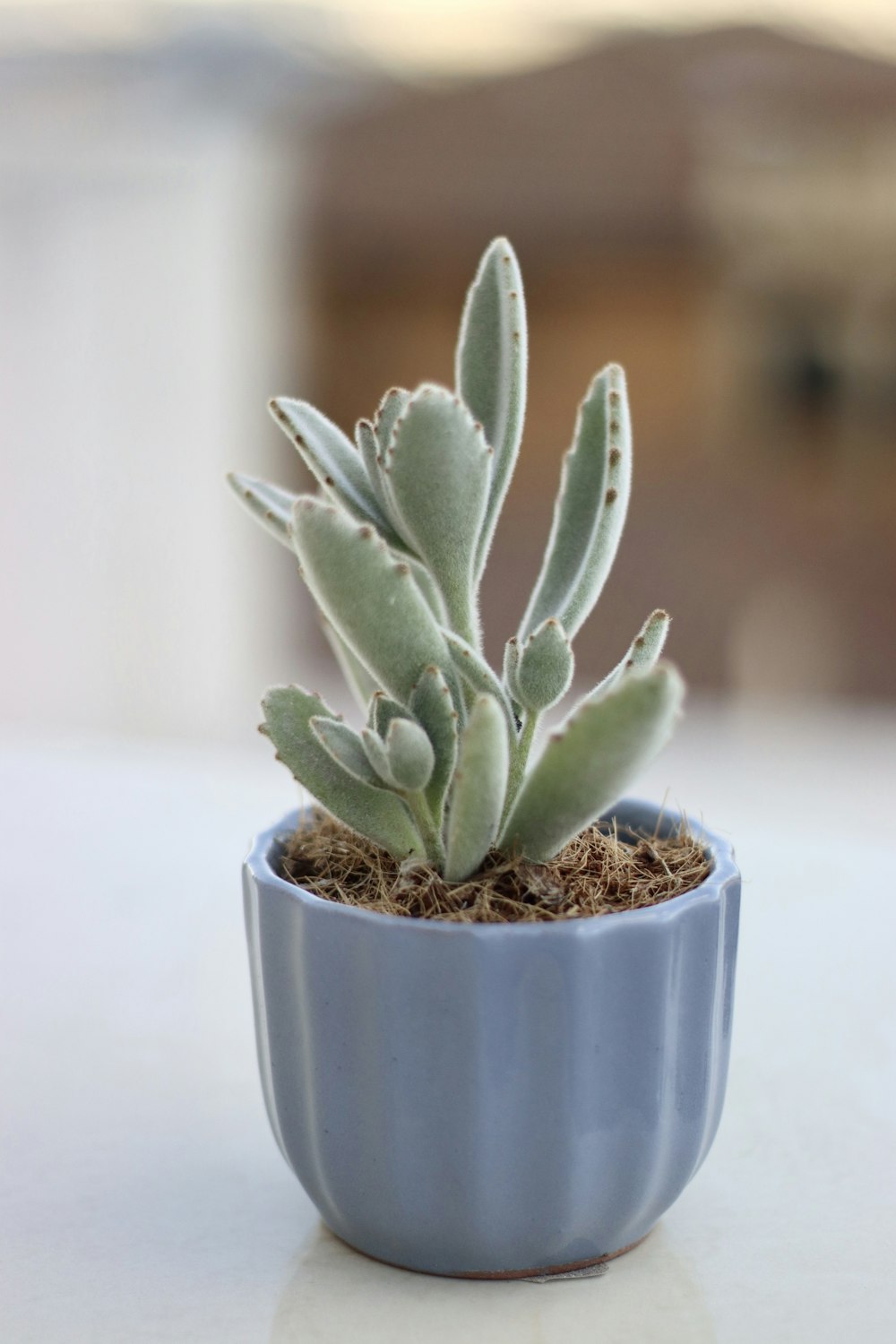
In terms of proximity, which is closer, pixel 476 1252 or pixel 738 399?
pixel 476 1252

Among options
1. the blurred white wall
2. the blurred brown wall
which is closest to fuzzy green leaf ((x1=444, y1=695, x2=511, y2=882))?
the blurred white wall

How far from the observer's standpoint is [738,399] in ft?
13.8

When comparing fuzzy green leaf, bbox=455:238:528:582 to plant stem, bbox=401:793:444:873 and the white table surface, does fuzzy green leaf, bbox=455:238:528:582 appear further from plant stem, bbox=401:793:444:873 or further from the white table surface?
the white table surface

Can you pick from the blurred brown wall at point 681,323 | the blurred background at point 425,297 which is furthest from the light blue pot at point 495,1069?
the blurred brown wall at point 681,323

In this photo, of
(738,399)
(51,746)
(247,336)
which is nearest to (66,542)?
(247,336)

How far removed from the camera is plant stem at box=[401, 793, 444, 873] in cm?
41

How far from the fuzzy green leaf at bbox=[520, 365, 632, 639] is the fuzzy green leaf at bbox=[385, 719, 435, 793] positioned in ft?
0.25

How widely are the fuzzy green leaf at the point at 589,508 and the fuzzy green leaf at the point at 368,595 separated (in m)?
0.06

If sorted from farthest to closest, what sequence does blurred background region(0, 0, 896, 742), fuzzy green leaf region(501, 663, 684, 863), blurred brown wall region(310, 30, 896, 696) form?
blurred brown wall region(310, 30, 896, 696), blurred background region(0, 0, 896, 742), fuzzy green leaf region(501, 663, 684, 863)

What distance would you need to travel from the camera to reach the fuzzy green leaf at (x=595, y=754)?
337 millimetres

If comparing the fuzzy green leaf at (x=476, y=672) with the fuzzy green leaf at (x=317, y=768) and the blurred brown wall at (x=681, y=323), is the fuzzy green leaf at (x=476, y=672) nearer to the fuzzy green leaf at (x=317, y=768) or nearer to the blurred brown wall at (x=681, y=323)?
the fuzzy green leaf at (x=317, y=768)

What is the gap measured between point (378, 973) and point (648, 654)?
0.13 m

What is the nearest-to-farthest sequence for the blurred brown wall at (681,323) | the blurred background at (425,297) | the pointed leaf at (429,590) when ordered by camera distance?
the pointed leaf at (429,590), the blurred background at (425,297), the blurred brown wall at (681,323)

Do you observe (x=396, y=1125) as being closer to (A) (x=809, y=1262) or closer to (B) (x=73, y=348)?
(A) (x=809, y=1262)
